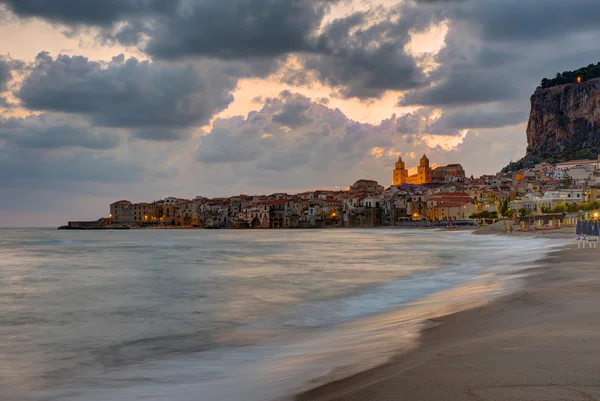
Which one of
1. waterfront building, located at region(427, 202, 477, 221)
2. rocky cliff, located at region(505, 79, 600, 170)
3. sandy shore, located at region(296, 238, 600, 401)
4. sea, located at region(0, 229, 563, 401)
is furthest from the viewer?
rocky cliff, located at region(505, 79, 600, 170)

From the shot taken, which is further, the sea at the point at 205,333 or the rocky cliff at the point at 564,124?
the rocky cliff at the point at 564,124

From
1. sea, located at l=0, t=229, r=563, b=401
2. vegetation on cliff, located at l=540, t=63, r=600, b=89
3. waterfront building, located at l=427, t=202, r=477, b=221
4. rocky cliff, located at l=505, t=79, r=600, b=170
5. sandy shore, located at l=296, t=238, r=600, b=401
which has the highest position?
vegetation on cliff, located at l=540, t=63, r=600, b=89

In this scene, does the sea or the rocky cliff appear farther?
the rocky cliff

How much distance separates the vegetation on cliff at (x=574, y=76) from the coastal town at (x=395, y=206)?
41.1m

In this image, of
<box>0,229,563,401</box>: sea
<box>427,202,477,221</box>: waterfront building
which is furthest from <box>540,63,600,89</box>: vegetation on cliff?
<box>0,229,563,401</box>: sea

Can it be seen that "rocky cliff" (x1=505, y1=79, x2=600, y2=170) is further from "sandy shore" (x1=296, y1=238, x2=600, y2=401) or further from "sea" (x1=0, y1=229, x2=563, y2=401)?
"sandy shore" (x1=296, y1=238, x2=600, y2=401)

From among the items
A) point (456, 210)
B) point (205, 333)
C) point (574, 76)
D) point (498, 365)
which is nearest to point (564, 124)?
point (574, 76)

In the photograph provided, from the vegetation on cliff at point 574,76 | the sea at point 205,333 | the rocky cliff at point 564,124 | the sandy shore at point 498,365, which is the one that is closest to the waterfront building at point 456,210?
the rocky cliff at point 564,124

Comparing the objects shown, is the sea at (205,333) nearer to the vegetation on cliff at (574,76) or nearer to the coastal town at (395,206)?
the coastal town at (395,206)

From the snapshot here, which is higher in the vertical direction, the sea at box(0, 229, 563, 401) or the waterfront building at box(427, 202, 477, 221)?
the waterfront building at box(427, 202, 477, 221)

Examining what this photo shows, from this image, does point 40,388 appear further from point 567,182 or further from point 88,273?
point 567,182

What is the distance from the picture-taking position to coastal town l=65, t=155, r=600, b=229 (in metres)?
116

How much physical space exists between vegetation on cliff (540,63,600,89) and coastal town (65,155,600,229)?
1619 inches

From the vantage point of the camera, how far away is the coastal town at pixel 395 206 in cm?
11550
